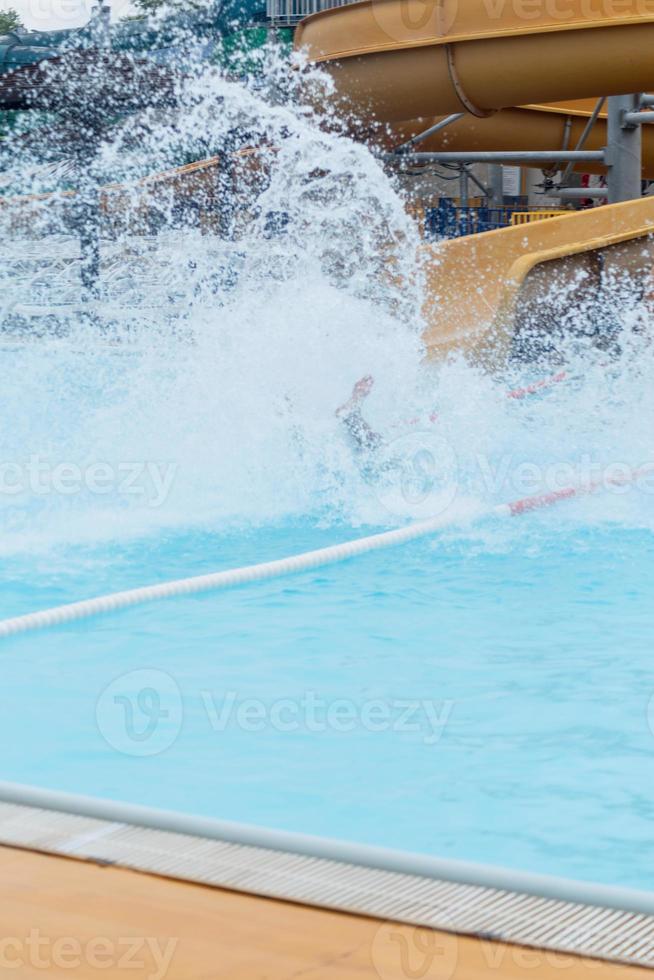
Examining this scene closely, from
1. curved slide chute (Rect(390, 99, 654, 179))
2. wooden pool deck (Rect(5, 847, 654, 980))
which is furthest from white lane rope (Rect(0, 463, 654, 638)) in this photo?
curved slide chute (Rect(390, 99, 654, 179))

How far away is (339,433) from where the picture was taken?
6.02 metres

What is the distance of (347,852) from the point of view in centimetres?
163

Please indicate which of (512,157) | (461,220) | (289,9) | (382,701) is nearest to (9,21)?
(289,9)

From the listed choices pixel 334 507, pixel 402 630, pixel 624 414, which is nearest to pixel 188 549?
pixel 334 507

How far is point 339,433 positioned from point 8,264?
862cm

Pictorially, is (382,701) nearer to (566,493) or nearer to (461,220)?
(566,493)

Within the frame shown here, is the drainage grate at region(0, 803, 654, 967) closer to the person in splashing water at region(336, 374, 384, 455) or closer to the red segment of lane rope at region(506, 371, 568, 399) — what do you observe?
the person in splashing water at region(336, 374, 384, 455)

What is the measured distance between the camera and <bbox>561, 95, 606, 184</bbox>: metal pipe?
10.8 m

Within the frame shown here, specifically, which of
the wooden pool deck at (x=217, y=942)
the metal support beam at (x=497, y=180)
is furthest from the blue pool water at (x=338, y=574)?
the metal support beam at (x=497, y=180)

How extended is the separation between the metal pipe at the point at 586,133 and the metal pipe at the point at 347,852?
32.9ft

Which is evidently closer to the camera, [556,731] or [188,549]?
[556,731]

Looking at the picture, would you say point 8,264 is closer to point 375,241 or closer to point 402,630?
point 375,241

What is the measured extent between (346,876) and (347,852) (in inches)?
2.1

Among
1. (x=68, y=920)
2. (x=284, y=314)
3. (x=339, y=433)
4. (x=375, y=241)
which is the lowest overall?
(x=68, y=920)
